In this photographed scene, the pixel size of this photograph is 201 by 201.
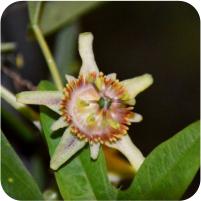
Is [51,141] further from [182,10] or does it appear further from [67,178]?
[182,10]

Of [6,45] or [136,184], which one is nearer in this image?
[136,184]

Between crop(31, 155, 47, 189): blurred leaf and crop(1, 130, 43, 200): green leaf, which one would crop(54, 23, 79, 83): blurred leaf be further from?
crop(1, 130, 43, 200): green leaf

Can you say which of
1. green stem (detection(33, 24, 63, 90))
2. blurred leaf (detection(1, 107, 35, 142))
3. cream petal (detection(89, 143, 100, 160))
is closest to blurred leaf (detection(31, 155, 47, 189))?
blurred leaf (detection(1, 107, 35, 142))

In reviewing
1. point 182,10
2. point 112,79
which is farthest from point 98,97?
point 182,10

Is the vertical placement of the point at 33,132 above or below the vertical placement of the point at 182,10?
above

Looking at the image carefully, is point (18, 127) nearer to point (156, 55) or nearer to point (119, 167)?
point (119, 167)

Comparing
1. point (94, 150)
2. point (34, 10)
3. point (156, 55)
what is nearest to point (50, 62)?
point (34, 10)

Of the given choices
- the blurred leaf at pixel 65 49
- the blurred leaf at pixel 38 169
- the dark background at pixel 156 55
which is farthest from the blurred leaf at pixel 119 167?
the dark background at pixel 156 55
